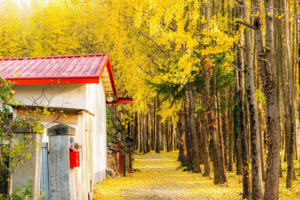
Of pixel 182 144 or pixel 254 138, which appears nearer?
pixel 254 138

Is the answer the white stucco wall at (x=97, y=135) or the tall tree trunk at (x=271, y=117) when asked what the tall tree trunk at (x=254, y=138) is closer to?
the tall tree trunk at (x=271, y=117)

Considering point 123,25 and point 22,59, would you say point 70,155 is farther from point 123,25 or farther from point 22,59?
point 123,25

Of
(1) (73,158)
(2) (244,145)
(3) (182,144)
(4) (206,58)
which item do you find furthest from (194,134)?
(1) (73,158)

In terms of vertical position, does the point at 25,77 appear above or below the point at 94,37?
below

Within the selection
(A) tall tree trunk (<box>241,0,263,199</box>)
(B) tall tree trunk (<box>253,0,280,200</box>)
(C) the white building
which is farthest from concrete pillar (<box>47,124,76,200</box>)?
(A) tall tree trunk (<box>241,0,263,199</box>)

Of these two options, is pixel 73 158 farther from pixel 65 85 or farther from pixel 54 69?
pixel 54 69

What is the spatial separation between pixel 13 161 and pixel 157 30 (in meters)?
9.34

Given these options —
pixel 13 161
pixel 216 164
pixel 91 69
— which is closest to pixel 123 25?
pixel 91 69

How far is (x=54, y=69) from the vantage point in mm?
9711

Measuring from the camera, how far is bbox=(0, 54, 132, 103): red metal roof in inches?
352

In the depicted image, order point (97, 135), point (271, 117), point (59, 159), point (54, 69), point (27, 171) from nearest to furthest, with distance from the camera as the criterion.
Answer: point (27, 171), point (59, 159), point (271, 117), point (54, 69), point (97, 135)

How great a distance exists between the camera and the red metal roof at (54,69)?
894 cm

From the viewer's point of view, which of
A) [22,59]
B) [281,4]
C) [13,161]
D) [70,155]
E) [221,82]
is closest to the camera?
[13,161]

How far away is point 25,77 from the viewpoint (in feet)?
29.9
